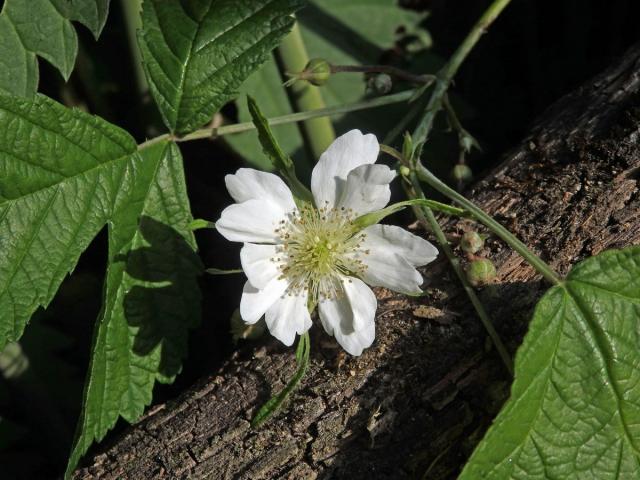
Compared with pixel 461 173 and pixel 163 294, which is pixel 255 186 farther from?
pixel 461 173

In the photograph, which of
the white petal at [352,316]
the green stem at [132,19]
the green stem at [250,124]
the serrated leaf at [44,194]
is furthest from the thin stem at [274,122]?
the green stem at [132,19]

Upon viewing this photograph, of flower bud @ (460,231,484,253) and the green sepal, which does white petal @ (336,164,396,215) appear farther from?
flower bud @ (460,231,484,253)

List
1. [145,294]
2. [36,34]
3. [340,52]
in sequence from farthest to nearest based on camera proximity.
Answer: [340,52] → [36,34] → [145,294]

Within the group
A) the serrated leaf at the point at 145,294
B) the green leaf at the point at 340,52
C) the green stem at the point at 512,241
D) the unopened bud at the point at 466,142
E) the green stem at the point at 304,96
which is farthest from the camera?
the green leaf at the point at 340,52

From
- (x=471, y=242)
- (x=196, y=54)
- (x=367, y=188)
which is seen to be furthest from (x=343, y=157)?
(x=196, y=54)

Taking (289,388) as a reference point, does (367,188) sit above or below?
above

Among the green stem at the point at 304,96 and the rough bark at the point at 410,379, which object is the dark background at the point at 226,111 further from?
the rough bark at the point at 410,379
